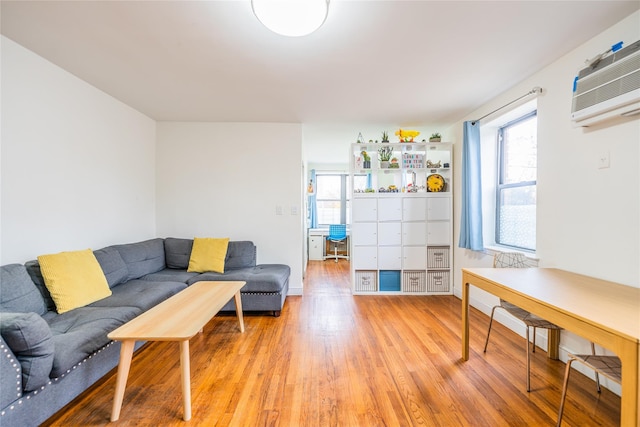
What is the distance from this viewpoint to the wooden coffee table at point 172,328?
4.98 ft

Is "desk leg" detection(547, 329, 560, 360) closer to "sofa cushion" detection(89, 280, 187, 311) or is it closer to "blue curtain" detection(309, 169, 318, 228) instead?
"sofa cushion" detection(89, 280, 187, 311)

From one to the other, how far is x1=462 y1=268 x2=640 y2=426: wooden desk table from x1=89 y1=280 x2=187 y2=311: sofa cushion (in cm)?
260

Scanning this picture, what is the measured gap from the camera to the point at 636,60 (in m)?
1.58

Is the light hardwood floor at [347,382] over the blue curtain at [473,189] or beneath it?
beneath

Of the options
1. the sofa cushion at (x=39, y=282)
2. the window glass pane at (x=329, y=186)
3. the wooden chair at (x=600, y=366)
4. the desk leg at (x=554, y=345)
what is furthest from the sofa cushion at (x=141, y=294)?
the window glass pane at (x=329, y=186)

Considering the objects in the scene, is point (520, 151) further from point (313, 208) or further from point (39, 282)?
point (313, 208)

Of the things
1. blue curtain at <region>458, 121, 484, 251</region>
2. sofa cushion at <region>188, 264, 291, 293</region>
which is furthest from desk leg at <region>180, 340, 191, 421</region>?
blue curtain at <region>458, 121, 484, 251</region>

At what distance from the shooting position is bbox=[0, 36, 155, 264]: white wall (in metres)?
2.03

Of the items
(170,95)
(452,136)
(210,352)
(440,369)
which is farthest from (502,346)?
(170,95)

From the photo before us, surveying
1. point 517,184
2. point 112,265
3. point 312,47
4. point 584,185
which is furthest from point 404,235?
point 112,265

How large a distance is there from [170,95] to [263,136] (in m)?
1.26

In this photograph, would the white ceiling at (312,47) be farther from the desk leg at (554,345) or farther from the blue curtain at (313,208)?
the blue curtain at (313,208)

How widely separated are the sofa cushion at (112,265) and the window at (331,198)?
16.0 feet

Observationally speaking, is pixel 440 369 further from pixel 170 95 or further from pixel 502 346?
pixel 170 95
